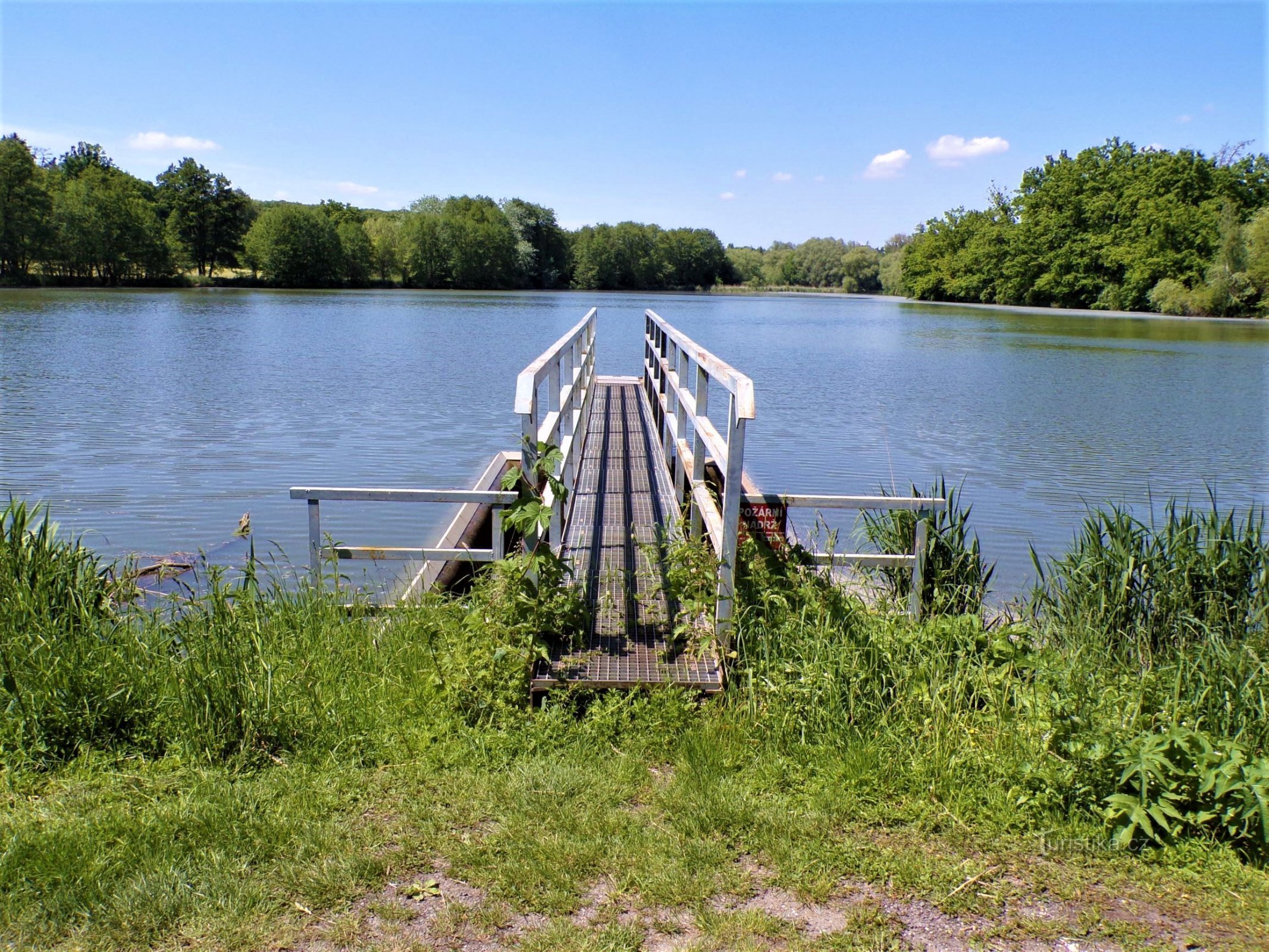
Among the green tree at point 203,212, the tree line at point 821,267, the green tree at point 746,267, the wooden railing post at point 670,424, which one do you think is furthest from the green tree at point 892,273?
the wooden railing post at point 670,424

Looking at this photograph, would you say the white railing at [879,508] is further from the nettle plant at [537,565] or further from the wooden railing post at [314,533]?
the wooden railing post at [314,533]

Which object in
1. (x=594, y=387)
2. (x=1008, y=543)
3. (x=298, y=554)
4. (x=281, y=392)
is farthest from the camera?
(x=281, y=392)

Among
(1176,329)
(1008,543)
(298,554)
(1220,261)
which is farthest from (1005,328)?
(298,554)

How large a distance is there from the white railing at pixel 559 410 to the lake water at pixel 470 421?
7.28 ft

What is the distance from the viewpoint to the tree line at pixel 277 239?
73062mm

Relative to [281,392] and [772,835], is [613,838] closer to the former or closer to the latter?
[772,835]

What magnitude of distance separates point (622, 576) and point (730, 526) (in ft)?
4.18

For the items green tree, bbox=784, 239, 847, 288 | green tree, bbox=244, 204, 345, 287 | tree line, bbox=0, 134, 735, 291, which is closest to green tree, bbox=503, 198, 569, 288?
tree line, bbox=0, 134, 735, 291

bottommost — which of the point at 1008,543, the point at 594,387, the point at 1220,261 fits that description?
the point at 1008,543

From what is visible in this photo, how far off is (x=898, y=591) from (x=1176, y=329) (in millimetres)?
48067

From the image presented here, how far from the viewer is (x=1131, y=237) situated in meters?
70.6

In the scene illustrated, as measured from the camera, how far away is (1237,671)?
4164 millimetres

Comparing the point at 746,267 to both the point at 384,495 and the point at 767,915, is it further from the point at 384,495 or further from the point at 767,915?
the point at 767,915

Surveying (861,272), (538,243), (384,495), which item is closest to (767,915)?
(384,495)
